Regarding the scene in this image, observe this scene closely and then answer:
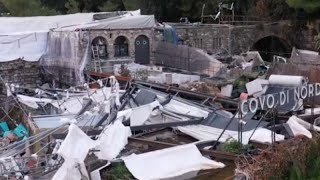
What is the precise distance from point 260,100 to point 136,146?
289 cm

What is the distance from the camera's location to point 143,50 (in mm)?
23547

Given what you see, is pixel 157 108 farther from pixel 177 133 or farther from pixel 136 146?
pixel 136 146

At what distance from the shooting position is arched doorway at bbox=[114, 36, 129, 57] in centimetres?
2317

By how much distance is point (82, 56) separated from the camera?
72.5 ft

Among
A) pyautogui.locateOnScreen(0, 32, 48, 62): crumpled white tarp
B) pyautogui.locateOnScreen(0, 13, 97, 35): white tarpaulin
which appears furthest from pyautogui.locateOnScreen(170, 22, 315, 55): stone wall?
pyautogui.locateOnScreen(0, 32, 48, 62): crumpled white tarp

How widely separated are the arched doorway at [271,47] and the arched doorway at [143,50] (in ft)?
31.0

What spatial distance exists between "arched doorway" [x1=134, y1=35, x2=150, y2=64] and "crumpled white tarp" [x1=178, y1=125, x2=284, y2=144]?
1099cm

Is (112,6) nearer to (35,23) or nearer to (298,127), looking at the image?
(35,23)

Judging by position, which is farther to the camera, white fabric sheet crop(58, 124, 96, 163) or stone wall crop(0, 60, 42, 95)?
stone wall crop(0, 60, 42, 95)

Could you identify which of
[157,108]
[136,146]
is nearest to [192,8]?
[157,108]

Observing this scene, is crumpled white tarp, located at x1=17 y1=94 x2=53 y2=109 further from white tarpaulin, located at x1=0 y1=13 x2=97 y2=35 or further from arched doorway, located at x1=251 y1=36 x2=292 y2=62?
arched doorway, located at x1=251 y1=36 x2=292 y2=62

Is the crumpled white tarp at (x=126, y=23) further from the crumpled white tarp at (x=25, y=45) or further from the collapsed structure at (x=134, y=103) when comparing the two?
the crumpled white tarp at (x=25, y=45)

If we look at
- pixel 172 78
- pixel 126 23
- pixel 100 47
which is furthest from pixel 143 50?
pixel 172 78

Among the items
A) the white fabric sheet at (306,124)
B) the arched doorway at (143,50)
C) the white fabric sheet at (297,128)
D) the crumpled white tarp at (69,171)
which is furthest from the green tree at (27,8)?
the crumpled white tarp at (69,171)
